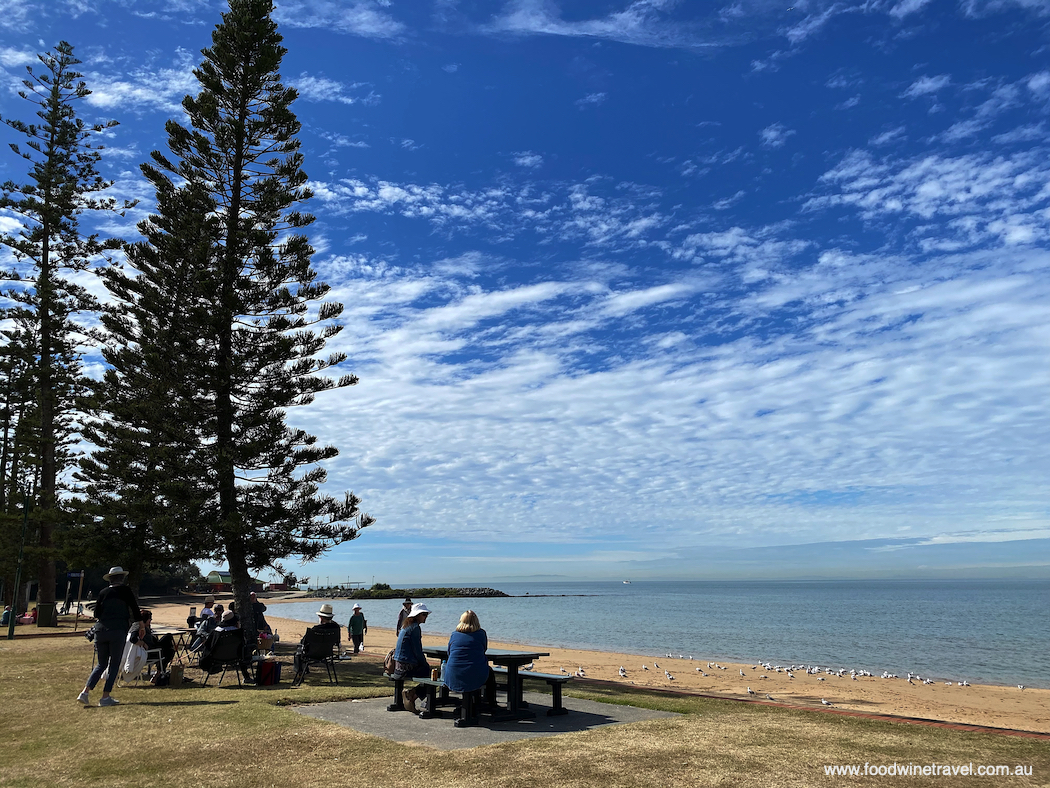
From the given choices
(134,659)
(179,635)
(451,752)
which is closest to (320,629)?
(134,659)

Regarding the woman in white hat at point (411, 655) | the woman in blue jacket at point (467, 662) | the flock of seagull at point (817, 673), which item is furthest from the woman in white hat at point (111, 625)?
the flock of seagull at point (817, 673)

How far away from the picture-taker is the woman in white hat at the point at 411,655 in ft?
22.9

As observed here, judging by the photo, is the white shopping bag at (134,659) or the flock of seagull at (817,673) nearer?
the white shopping bag at (134,659)

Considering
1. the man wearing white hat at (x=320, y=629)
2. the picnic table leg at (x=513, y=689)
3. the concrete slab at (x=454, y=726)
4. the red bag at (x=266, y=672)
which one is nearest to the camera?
the concrete slab at (x=454, y=726)

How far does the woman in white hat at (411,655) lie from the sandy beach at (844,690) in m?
5.23

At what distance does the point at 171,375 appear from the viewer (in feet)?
43.5

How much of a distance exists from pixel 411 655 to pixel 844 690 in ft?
44.8

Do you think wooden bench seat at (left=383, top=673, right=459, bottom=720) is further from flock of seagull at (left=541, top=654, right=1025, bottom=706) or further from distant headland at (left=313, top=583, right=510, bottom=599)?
distant headland at (left=313, top=583, right=510, bottom=599)

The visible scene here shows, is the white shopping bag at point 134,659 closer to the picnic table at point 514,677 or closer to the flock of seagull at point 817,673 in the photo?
the picnic table at point 514,677

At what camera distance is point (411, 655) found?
7047mm

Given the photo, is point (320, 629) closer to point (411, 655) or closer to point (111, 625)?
point (111, 625)

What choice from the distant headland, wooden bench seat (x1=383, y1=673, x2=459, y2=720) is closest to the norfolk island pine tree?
wooden bench seat (x1=383, y1=673, x2=459, y2=720)

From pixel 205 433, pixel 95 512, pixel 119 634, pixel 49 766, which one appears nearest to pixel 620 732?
pixel 49 766

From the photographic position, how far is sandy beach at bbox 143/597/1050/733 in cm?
1299
